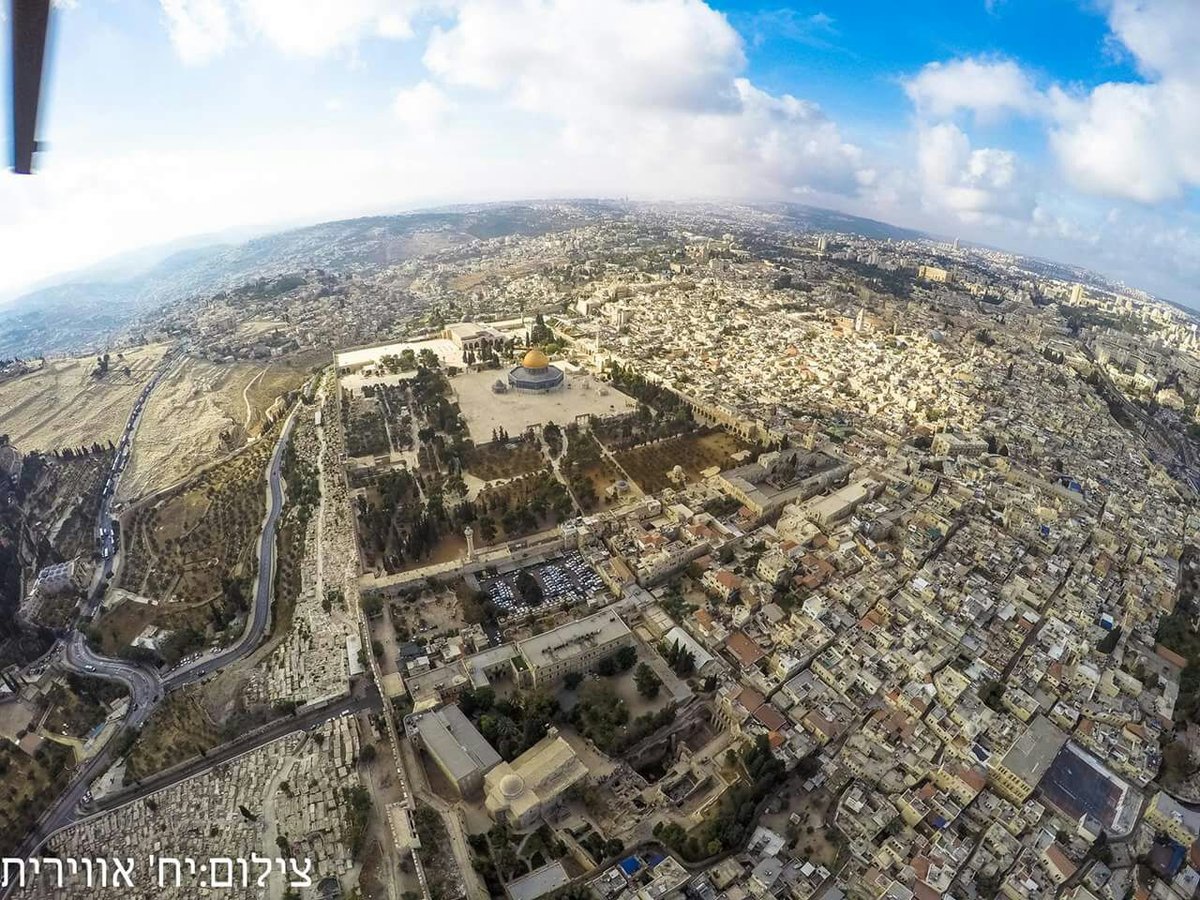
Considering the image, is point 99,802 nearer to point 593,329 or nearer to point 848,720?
point 848,720

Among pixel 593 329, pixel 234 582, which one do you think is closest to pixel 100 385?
pixel 234 582

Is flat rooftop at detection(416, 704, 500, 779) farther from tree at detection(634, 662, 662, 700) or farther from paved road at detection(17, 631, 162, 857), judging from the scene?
paved road at detection(17, 631, 162, 857)

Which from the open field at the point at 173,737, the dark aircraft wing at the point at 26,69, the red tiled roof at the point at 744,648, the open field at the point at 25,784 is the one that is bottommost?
the open field at the point at 25,784

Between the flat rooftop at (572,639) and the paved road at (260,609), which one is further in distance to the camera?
the paved road at (260,609)

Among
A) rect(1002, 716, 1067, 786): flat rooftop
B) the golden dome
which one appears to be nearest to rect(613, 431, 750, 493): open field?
the golden dome

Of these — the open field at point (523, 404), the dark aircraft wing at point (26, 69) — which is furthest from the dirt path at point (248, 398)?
the dark aircraft wing at point (26, 69)

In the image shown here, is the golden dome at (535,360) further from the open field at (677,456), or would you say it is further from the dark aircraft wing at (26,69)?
the dark aircraft wing at (26,69)
